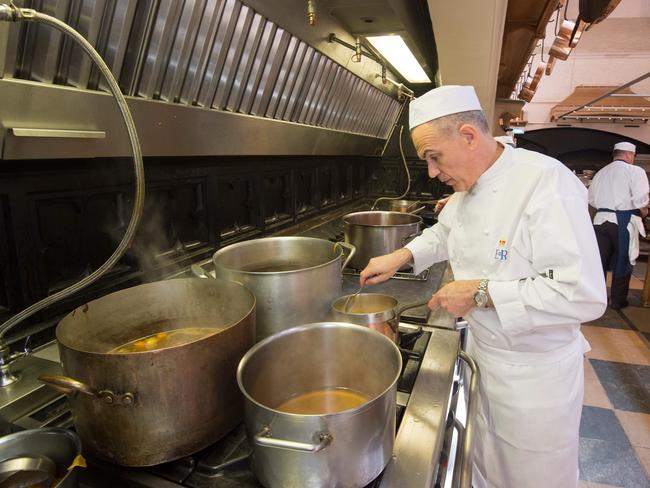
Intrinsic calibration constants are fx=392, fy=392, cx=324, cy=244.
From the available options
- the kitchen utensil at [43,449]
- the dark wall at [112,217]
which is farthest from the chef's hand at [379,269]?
the kitchen utensil at [43,449]

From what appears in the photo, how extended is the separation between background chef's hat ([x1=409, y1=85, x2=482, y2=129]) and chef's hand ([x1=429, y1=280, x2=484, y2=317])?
0.51 m

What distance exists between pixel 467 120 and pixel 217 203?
112 cm

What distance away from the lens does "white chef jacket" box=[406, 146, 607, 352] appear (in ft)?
3.57

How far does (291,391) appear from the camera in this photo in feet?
3.16

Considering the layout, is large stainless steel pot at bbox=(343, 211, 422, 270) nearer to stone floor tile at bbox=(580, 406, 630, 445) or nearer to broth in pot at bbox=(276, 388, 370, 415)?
broth in pot at bbox=(276, 388, 370, 415)

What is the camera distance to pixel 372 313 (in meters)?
1.13

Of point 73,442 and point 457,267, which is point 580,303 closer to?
point 457,267

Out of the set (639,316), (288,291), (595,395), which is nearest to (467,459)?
(288,291)

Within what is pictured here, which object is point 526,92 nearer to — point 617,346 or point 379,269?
point 617,346

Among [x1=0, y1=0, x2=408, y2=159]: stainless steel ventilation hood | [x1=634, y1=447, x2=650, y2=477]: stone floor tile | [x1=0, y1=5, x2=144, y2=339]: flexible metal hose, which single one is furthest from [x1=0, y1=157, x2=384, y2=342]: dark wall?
[x1=634, y1=447, x2=650, y2=477]: stone floor tile

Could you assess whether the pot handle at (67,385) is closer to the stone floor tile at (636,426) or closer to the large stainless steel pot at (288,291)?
the large stainless steel pot at (288,291)

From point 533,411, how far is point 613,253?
454 cm

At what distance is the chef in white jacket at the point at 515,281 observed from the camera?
1105 mm

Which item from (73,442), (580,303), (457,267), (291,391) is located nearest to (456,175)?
(457,267)
